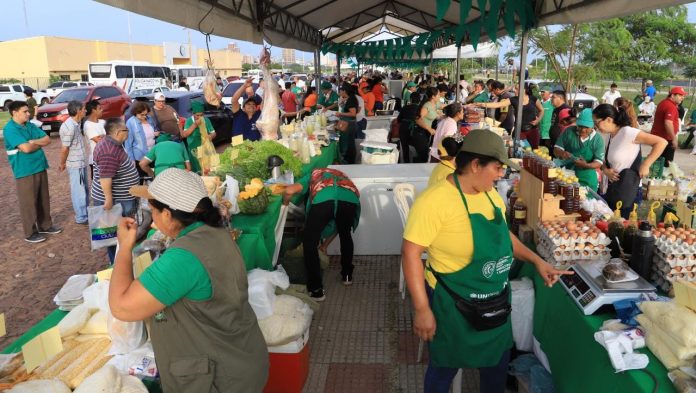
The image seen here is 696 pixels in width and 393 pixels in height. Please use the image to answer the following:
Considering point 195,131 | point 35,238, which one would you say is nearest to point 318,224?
point 195,131

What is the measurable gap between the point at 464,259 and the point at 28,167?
6065 mm

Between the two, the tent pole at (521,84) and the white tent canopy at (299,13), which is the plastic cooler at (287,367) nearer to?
the white tent canopy at (299,13)

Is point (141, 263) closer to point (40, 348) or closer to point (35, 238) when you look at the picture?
point (40, 348)

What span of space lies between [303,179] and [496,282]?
337 cm

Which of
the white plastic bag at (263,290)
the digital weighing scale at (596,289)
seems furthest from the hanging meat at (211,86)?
the digital weighing scale at (596,289)

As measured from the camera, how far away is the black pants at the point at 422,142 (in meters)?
8.90

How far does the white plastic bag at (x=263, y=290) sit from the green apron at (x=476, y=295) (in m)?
1.05

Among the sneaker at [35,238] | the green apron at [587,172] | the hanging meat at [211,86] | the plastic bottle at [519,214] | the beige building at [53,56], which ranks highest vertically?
the beige building at [53,56]

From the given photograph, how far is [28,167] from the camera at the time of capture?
6105 millimetres

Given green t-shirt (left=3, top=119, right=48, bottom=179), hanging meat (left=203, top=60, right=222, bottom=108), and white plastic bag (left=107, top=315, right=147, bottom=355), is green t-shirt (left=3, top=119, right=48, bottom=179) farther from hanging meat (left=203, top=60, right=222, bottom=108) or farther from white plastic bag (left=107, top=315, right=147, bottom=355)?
white plastic bag (left=107, top=315, right=147, bottom=355)

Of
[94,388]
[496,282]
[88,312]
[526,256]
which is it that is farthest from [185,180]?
[526,256]

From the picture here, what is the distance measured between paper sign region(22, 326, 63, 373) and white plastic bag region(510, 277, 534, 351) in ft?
8.40

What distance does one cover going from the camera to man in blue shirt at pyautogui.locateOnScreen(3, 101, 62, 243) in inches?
234

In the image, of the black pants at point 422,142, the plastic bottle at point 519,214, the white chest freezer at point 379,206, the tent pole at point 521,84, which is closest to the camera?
the plastic bottle at point 519,214
